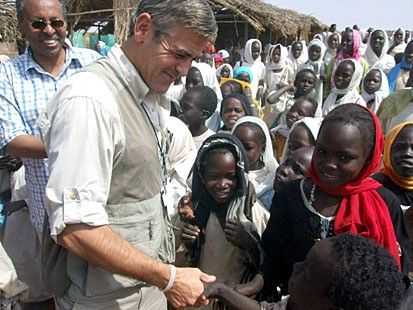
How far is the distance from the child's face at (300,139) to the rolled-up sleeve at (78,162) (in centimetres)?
206

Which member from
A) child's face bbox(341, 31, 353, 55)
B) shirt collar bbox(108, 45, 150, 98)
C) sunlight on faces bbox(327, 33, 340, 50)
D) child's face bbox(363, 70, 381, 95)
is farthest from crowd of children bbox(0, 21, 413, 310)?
sunlight on faces bbox(327, 33, 340, 50)

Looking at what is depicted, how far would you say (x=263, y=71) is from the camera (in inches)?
407

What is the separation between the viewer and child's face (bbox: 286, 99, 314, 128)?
4.81m

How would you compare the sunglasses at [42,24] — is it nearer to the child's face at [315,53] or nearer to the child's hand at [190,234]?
the child's hand at [190,234]

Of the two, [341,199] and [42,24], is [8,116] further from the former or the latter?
[341,199]

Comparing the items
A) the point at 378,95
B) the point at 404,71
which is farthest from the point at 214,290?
the point at 404,71

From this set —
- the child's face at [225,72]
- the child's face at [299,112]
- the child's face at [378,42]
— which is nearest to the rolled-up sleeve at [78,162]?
the child's face at [299,112]

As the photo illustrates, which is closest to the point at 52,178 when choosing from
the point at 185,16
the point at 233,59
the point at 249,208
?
the point at 185,16

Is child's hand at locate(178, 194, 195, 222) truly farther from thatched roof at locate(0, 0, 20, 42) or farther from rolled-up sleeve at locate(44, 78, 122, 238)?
thatched roof at locate(0, 0, 20, 42)

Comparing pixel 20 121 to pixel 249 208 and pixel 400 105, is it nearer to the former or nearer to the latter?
pixel 249 208

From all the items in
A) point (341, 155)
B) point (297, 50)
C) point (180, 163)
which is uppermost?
point (341, 155)

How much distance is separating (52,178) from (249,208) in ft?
4.57

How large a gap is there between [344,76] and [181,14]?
190 inches

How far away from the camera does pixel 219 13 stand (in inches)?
610
